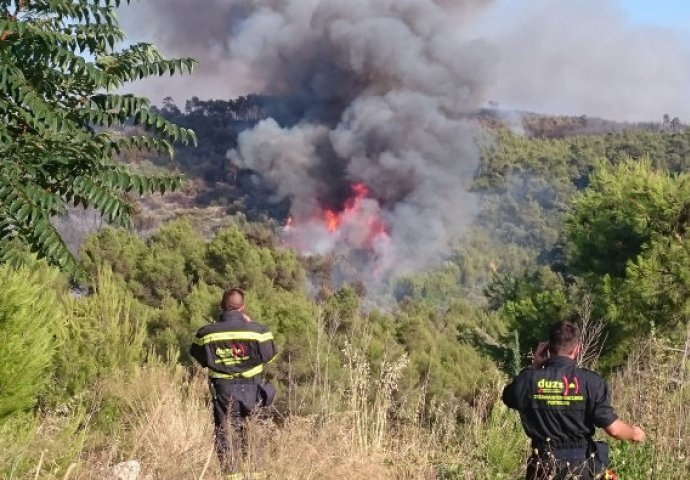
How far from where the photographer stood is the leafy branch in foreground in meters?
4.30

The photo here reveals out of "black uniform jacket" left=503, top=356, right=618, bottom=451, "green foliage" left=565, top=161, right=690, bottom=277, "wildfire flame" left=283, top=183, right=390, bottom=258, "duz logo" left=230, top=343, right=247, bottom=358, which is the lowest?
"black uniform jacket" left=503, top=356, right=618, bottom=451

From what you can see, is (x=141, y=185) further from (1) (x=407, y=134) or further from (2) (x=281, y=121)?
(2) (x=281, y=121)

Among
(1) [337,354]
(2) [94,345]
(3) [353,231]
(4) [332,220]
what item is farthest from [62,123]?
(4) [332,220]

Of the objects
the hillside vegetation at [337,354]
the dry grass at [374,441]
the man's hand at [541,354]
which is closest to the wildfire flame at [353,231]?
the hillside vegetation at [337,354]

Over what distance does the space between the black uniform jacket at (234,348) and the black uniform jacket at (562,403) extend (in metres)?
2.04

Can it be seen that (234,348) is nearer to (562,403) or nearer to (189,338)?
(562,403)

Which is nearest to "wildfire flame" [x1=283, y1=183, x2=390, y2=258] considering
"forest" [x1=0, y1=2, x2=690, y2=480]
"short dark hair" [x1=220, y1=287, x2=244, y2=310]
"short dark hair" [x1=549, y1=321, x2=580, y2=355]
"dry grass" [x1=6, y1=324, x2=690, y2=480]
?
"forest" [x1=0, y1=2, x2=690, y2=480]

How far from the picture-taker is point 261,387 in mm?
5371

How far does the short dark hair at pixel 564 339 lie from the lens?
153 inches

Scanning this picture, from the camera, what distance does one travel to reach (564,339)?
388 centimetres

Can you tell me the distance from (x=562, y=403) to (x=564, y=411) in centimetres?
5

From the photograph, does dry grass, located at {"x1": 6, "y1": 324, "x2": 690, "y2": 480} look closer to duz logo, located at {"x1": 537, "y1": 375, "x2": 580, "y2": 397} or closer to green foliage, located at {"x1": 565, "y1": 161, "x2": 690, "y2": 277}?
duz logo, located at {"x1": 537, "y1": 375, "x2": 580, "y2": 397}

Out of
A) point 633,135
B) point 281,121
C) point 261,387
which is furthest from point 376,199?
point 261,387

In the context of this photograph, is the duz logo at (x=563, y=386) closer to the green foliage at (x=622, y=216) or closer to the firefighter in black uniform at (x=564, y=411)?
the firefighter in black uniform at (x=564, y=411)
